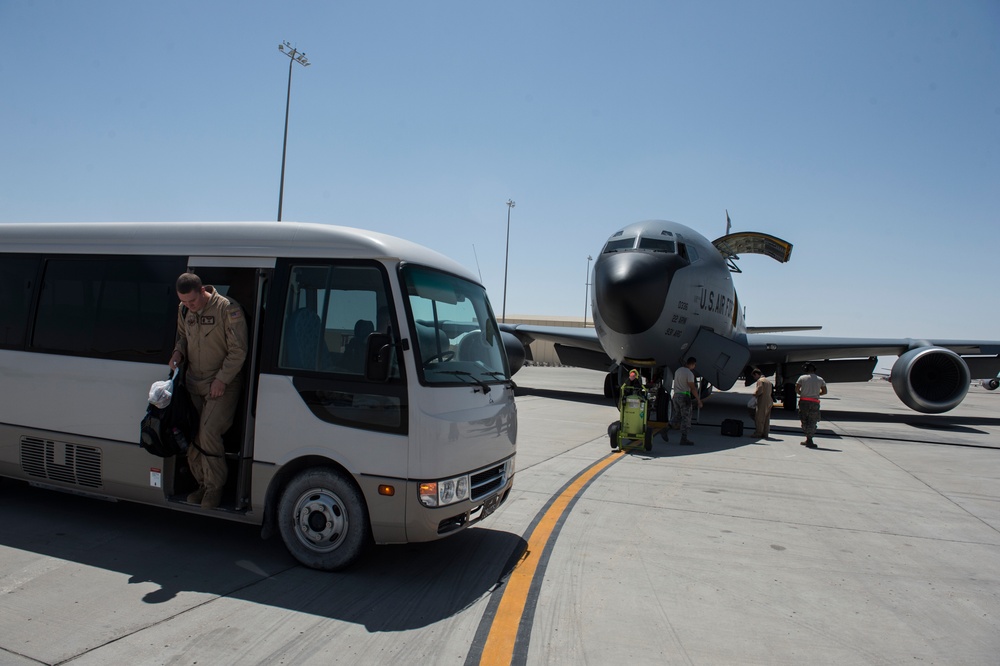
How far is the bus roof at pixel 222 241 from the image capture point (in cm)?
451

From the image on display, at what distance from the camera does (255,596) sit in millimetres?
3877

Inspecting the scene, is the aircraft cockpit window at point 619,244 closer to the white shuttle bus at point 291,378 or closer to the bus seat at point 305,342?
the white shuttle bus at point 291,378

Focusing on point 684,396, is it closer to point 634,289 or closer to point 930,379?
point 634,289

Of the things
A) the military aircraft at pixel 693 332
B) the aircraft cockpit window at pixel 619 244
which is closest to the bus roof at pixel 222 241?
the military aircraft at pixel 693 332

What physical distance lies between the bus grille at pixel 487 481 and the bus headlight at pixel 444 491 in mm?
126

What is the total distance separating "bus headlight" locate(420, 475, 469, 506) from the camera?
160 inches

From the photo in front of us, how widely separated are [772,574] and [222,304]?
4.75m

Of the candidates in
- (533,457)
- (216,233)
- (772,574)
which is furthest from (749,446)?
(216,233)

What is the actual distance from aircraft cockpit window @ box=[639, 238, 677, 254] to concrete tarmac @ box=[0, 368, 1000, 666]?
6.31m

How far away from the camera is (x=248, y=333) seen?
4656 millimetres

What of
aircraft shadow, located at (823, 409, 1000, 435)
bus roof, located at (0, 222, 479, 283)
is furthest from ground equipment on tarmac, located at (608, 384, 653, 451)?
aircraft shadow, located at (823, 409, 1000, 435)

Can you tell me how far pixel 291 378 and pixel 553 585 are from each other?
2463 millimetres

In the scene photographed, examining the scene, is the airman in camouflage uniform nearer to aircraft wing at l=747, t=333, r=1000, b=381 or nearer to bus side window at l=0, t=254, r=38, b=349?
aircraft wing at l=747, t=333, r=1000, b=381

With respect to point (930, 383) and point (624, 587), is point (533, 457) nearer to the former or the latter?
point (624, 587)
